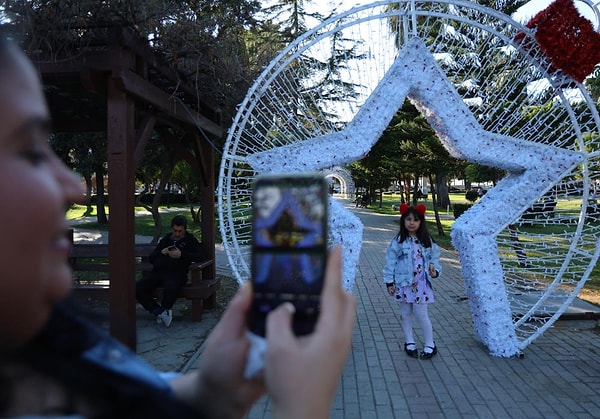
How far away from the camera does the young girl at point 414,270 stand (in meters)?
4.56

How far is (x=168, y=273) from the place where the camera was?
578cm

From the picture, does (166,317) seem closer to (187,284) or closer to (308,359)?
(187,284)

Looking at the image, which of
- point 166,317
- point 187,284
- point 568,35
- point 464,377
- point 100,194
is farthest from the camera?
point 100,194

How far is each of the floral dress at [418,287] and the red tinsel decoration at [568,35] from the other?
2.18 m

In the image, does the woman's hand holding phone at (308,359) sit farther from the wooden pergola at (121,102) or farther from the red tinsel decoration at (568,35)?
the red tinsel decoration at (568,35)

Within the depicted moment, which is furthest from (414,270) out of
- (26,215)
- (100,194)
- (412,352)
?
(100,194)

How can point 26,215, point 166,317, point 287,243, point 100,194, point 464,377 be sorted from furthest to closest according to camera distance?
point 100,194
point 166,317
point 464,377
point 287,243
point 26,215

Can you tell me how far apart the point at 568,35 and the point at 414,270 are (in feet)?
8.41

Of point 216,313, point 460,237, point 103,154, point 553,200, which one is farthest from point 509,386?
point 103,154

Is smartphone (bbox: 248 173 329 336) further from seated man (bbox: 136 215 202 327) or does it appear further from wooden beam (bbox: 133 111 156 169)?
seated man (bbox: 136 215 202 327)

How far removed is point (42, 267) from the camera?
629mm

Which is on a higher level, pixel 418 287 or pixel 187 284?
pixel 418 287

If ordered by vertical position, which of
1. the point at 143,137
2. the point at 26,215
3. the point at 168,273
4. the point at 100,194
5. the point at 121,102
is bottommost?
the point at 168,273

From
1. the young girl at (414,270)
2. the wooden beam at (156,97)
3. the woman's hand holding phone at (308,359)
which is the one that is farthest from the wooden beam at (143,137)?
the woman's hand holding phone at (308,359)
